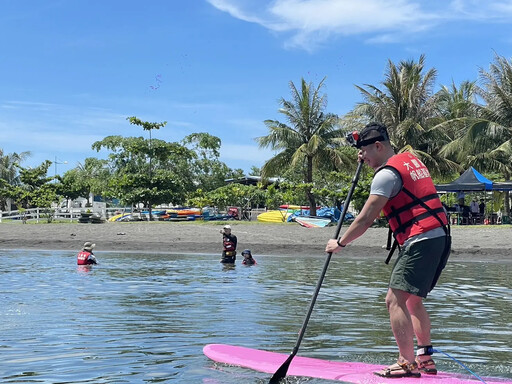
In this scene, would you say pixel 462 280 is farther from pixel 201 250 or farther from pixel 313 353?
pixel 201 250

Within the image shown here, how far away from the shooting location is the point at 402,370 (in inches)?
207

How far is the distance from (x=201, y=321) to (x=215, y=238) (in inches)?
760

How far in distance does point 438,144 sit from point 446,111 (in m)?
7.66

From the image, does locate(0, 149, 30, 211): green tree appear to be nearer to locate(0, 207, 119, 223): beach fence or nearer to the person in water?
locate(0, 207, 119, 223): beach fence

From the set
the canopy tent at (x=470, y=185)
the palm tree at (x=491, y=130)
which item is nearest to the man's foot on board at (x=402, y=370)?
the canopy tent at (x=470, y=185)

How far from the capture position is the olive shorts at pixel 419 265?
516 centimetres

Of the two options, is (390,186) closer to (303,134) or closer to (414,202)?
(414,202)

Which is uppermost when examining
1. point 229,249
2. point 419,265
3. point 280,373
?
point 419,265

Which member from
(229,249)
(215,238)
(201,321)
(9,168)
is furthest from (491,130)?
(9,168)

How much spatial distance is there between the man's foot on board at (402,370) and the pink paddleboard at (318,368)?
5 centimetres

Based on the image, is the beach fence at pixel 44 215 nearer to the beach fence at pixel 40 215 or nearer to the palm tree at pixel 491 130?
the beach fence at pixel 40 215

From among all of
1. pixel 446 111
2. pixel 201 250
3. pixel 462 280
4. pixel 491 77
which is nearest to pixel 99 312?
pixel 462 280

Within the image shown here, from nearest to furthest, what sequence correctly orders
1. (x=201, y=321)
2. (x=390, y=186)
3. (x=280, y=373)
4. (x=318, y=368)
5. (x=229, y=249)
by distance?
(x=390, y=186) → (x=280, y=373) → (x=318, y=368) → (x=201, y=321) → (x=229, y=249)

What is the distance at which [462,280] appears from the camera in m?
15.0
